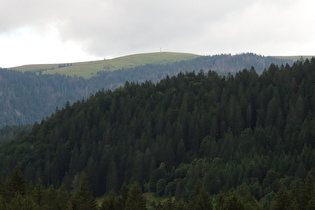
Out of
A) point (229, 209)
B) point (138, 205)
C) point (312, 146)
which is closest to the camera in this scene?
point (229, 209)

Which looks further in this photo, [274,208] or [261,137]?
[261,137]

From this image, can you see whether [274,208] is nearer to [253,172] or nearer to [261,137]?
[253,172]

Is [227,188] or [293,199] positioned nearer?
[293,199]

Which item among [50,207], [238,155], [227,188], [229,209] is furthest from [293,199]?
[238,155]

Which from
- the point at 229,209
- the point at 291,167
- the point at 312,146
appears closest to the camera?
the point at 229,209

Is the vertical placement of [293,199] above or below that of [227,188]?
above

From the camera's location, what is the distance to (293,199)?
115562 mm

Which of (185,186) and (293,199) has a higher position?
(293,199)

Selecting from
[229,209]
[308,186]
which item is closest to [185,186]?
[308,186]

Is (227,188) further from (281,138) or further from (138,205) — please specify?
(138,205)

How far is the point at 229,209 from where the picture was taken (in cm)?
9356

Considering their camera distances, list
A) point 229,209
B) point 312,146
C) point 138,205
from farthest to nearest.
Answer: point 312,146
point 138,205
point 229,209

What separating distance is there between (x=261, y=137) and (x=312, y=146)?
1636 centimetres

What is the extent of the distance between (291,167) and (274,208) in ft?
188
